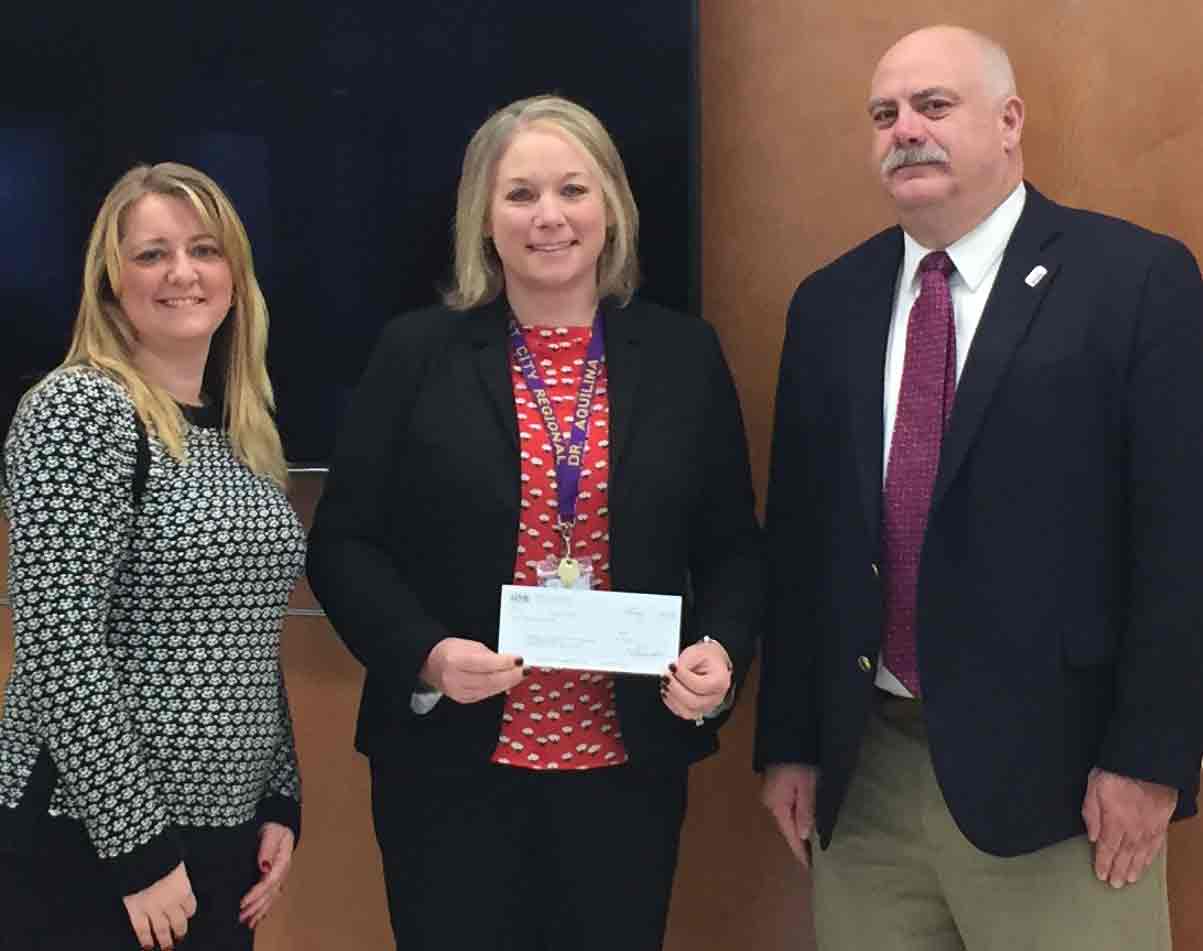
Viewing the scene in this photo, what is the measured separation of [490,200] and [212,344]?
516 mm

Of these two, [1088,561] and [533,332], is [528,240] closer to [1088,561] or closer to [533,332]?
[533,332]

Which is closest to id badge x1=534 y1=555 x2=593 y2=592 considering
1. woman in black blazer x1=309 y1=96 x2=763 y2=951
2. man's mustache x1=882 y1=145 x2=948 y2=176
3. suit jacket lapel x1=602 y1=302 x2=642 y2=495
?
woman in black blazer x1=309 y1=96 x2=763 y2=951

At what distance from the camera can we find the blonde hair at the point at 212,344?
5.67ft

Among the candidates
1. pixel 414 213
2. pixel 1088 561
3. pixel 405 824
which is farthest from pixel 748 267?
pixel 405 824

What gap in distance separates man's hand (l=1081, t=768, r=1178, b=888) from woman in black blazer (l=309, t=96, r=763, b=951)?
0.52 m

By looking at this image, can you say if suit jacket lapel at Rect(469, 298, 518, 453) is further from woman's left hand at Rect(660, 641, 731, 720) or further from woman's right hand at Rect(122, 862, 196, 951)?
woman's right hand at Rect(122, 862, 196, 951)

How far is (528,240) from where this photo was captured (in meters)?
1.85

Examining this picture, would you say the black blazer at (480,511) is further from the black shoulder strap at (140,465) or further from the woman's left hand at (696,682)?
the black shoulder strap at (140,465)

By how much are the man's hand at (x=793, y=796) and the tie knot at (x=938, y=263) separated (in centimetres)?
81

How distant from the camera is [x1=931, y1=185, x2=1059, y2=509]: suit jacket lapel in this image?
1.65 meters

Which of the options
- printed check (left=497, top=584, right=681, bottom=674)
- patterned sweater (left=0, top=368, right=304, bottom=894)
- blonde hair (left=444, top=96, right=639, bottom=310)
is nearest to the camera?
patterned sweater (left=0, top=368, right=304, bottom=894)

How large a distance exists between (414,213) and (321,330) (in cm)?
30

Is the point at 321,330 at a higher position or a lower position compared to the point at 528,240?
lower

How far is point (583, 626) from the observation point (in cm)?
167
